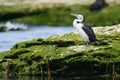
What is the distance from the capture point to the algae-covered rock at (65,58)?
27.5 meters

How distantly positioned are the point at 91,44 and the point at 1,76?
4069mm

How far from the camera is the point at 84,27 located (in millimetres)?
28672

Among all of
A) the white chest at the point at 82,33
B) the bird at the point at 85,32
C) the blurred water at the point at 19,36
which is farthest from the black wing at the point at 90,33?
the blurred water at the point at 19,36

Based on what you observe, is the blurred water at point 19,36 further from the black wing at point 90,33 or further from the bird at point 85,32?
the black wing at point 90,33

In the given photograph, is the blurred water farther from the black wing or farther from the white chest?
the black wing

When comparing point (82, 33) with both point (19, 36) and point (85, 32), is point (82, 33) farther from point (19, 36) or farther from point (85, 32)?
point (19, 36)

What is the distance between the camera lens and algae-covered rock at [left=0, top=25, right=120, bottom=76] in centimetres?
2753

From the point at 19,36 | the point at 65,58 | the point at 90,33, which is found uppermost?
the point at 19,36

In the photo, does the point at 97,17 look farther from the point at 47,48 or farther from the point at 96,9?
the point at 47,48

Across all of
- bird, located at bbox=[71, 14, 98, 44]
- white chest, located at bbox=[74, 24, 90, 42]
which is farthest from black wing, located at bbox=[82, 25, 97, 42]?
white chest, located at bbox=[74, 24, 90, 42]

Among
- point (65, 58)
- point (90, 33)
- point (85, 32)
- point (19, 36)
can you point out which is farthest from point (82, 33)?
point (19, 36)

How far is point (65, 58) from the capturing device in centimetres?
2764

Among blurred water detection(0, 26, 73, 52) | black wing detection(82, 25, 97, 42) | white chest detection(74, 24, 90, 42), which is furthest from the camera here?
blurred water detection(0, 26, 73, 52)

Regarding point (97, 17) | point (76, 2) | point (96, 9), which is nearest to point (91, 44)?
point (97, 17)
